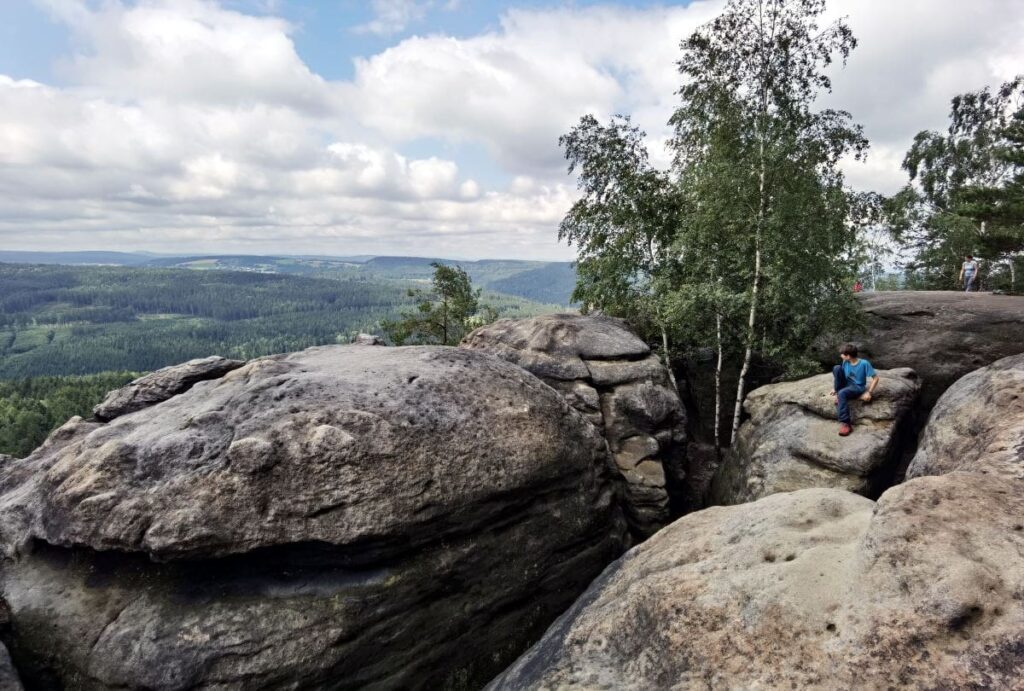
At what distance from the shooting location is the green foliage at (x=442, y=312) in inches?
2088

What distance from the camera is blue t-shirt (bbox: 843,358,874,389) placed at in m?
18.6

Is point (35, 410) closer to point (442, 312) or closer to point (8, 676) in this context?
point (442, 312)

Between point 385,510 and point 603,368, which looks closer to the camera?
point 385,510

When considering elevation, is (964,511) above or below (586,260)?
below

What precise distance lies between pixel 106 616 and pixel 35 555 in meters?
3.53

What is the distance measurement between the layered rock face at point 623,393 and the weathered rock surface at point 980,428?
29.4 ft

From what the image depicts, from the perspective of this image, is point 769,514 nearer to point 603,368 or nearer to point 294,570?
point 294,570

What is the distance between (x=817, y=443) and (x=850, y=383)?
2501 mm

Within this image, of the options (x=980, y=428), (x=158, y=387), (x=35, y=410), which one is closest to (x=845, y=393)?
(x=980, y=428)

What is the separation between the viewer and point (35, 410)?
431ft

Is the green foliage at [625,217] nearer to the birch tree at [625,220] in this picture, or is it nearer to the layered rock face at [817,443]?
the birch tree at [625,220]

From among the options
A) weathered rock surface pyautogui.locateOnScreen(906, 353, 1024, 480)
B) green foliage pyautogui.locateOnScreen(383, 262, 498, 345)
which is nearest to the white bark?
weathered rock surface pyautogui.locateOnScreen(906, 353, 1024, 480)

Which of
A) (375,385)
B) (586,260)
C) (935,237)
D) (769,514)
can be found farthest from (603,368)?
(935,237)

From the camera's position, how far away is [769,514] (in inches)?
440
